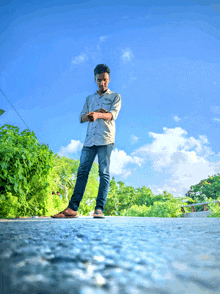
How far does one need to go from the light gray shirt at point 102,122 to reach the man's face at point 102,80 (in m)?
0.08

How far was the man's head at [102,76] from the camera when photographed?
348 centimetres

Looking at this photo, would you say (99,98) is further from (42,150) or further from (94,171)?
(94,171)

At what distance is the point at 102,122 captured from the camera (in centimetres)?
338

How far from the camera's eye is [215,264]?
33 centimetres

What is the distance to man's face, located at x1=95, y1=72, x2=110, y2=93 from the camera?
3505 millimetres

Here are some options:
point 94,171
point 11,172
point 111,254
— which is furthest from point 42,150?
point 94,171

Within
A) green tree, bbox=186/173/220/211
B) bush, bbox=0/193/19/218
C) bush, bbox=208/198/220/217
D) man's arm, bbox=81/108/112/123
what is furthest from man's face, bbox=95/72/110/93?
green tree, bbox=186/173/220/211

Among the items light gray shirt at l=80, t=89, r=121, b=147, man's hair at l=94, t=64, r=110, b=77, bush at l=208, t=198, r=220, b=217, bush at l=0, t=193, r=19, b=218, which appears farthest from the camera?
bush at l=208, t=198, r=220, b=217

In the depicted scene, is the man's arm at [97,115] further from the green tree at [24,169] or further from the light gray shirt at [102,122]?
the green tree at [24,169]

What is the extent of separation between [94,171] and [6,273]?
26763 mm

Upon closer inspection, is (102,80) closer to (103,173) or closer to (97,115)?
(97,115)

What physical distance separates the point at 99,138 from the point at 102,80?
87 cm

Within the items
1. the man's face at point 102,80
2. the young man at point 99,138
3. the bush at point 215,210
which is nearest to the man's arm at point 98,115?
the young man at point 99,138

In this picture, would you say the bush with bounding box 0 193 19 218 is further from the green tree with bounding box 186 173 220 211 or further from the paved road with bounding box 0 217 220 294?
the green tree with bounding box 186 173 220 211
